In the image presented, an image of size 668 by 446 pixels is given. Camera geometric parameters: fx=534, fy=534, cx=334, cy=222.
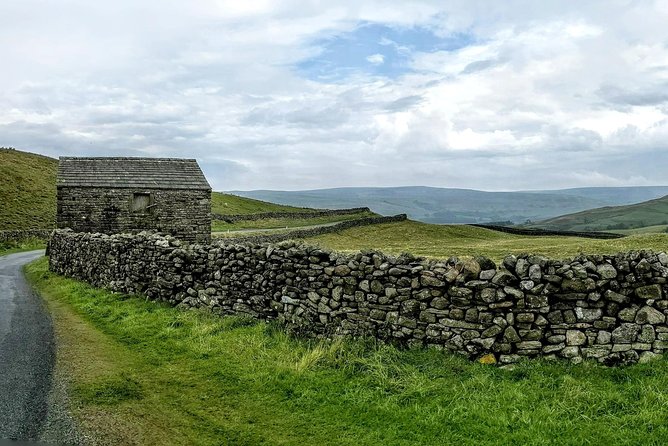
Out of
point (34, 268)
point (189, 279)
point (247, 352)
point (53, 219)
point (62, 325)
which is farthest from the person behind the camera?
point (53, 219)

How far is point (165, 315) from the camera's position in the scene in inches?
550

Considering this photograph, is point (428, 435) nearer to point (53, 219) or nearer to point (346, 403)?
point (346, 403)

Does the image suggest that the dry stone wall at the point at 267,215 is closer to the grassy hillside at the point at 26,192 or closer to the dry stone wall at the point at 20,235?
the grassy hillside at the point at 26,192

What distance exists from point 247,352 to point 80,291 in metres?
10.9

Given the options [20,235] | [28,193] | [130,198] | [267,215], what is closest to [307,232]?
[130,198]

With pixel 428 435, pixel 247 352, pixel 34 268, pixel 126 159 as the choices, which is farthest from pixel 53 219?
pixel 428 435

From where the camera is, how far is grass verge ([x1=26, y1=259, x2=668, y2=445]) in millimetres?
7207

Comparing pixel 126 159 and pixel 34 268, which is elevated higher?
pixel 126 159

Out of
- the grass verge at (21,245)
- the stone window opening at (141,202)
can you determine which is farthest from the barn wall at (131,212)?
the grass verge at (21,245)

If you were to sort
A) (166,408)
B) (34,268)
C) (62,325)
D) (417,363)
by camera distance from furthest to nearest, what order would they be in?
(34,268) < (62,325) < (417,363) < (166,408)

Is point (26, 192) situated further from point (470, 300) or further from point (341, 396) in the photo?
point (470, 300)

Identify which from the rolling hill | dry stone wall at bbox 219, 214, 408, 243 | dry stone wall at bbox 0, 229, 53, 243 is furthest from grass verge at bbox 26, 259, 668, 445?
the rolling hill

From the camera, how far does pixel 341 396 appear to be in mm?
8453

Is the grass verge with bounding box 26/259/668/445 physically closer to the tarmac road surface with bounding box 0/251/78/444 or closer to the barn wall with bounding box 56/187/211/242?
the tarmac road surface with bounding box 0/251/78/444
